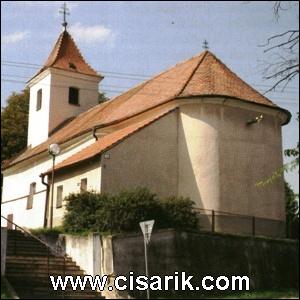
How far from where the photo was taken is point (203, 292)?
805 inches

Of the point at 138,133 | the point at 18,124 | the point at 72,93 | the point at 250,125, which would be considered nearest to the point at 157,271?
the point at 138,133

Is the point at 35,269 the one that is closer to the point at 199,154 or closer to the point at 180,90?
the point at 199,154

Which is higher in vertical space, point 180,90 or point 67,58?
point 67,58

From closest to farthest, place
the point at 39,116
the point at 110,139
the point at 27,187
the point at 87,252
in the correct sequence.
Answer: the point at 87,252
the point at 110,139
the point at 27,187
the point at 39,116

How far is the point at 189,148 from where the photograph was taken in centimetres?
2809

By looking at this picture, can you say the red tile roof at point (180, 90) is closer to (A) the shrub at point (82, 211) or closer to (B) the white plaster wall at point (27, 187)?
(B) the white plaster wall at point (27, 187)

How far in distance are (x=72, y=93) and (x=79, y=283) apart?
1264 inches

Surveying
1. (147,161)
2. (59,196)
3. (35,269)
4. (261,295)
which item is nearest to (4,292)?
(35,269)

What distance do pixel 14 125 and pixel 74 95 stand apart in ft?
18.9

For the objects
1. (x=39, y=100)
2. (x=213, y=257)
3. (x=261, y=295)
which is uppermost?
(x=39, y=100)

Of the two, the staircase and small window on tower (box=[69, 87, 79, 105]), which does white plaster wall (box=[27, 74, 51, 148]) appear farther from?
the staircase

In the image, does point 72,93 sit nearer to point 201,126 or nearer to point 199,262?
point 201,126

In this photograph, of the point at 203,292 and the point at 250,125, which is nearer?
the point at 203,292

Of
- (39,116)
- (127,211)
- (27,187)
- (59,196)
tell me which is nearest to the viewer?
(127,211)
